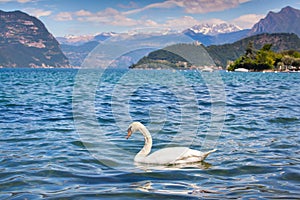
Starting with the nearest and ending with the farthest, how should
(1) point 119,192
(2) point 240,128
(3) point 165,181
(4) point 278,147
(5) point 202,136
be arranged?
(1) point 119,192 → (3) point 165,181 → (4) point 278,147 → (5) point 202,136 → (2) point 240,128

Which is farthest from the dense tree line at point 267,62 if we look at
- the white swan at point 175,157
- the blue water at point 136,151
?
the white swan at point 175,157

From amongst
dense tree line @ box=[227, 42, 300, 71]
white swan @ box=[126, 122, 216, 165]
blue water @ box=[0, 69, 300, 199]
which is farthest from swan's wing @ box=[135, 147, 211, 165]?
dense tree line @ box=[227, 42, 300, 71]

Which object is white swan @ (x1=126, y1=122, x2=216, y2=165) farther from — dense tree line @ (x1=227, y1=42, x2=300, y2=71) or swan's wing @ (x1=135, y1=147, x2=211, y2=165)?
dense tree line @ (x1=227, y1=42, x2=300, y2=71)

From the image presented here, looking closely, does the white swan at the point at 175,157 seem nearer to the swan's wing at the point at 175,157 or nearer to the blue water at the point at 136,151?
the swan's wing at the point at 175,157

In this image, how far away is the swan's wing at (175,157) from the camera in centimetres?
889

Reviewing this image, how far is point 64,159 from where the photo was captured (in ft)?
31.3

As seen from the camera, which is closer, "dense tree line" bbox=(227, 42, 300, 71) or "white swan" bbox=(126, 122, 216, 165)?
"white swan" bbox=(126, 122, 216, 165)

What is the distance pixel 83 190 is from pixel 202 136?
6950 millimetres

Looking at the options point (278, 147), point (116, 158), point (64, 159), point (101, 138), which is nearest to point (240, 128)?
point (278, 147)

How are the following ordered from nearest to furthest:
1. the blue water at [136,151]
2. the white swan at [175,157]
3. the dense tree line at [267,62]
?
the blue water at [136,151] → the white swan at [175,157] → the dense tree line at [267,62]

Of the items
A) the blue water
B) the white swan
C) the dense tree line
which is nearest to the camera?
the blue water

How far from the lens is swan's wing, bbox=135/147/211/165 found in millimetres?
8891

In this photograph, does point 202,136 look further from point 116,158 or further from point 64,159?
point 64,159

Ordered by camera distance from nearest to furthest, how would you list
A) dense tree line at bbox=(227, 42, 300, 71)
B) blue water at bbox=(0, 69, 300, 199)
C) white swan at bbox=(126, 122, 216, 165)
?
blue water at bbox=(0, 69, 300, 199)
white swan at bbox=(126, 122, 216, 165)
dense tree line at bbox=(227, 42, 300, 71)
